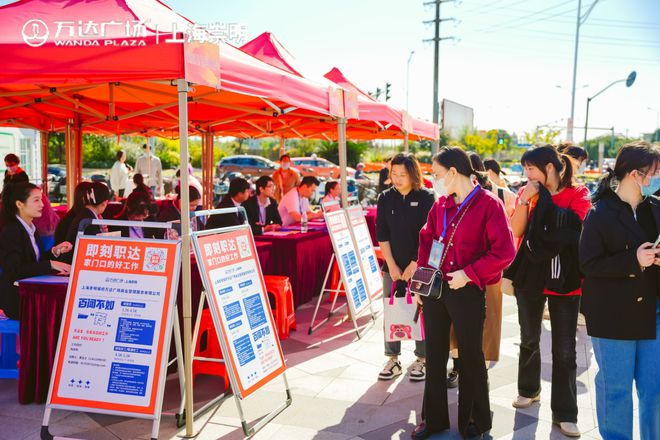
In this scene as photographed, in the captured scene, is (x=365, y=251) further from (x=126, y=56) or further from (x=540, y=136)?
(x=540, y=136)

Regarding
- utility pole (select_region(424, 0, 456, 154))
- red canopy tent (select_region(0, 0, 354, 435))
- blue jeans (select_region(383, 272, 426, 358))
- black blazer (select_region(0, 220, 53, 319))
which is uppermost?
utility pole (select_region(424, 0, 456, 154))

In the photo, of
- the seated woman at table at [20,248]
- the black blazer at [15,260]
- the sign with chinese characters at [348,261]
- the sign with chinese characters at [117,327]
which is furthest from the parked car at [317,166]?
the sign with chinese characters at [117,327]

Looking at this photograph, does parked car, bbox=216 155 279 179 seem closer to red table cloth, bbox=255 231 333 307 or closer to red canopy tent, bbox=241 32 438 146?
red canopy tent, bbox=241 32 438 146

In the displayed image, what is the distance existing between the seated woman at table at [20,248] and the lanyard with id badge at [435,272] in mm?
2489

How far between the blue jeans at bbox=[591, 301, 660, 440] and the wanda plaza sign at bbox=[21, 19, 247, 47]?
2.85 meters

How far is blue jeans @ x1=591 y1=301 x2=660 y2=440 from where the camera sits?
2.74 m

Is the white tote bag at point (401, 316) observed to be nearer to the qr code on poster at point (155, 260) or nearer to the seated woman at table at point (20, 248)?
the qr code on poster at point (155, 260)

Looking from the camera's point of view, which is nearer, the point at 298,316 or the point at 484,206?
the point at 484,206

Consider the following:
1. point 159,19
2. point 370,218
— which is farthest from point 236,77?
point 370,218

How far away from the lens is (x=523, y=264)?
3.61 m

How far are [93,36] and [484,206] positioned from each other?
8.34 ft

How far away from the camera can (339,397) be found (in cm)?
423

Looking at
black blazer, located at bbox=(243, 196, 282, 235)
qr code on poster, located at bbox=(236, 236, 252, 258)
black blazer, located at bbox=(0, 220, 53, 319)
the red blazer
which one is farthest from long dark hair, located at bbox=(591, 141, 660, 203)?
black blazer, located at bbox=(243, 196, 282, 235)

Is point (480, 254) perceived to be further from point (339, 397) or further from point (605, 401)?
point (339, 397)
